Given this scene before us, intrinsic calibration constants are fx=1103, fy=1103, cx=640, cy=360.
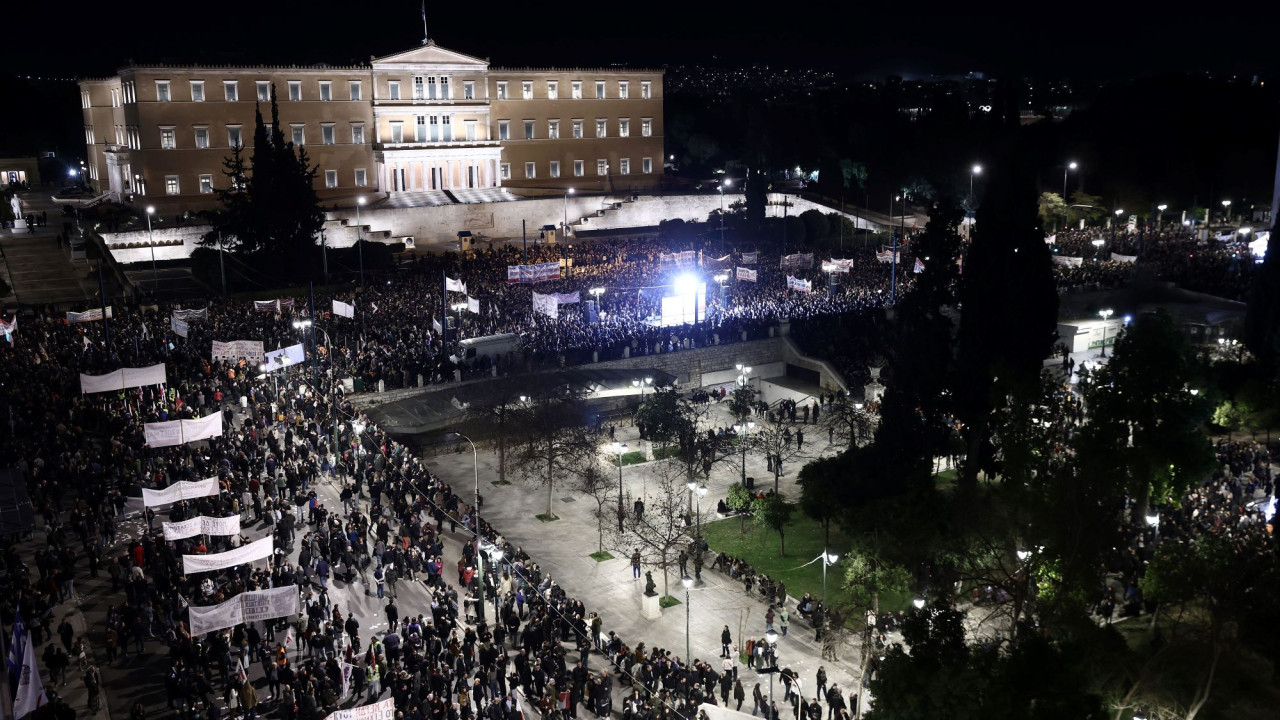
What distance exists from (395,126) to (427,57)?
15.2 feet

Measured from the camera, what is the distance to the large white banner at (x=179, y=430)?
25.2m

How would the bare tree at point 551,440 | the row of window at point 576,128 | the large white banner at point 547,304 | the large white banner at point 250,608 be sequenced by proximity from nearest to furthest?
1. the large white banner at point 250,608
2. the bare tree at point 551,440
3. the large white banner at point 547,304
4. the row of window at point 576,128

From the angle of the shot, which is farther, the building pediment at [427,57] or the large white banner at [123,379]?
the building pediment at [427,57]

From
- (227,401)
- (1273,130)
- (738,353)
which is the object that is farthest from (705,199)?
(227,401)

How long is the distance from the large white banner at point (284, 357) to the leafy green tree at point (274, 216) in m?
18.7

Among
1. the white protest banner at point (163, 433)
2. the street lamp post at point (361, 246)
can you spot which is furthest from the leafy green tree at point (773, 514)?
the street lamp post at point (361, 246)

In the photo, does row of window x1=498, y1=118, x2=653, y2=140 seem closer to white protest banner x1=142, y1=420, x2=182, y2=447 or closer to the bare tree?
the bare tree

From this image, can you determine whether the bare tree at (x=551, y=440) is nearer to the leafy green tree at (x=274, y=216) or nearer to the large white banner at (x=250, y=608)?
the large white banner at (x=250, y=608)

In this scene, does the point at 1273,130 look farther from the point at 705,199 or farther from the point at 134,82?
the point at 134,82

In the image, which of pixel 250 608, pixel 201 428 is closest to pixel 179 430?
pixel 201 428

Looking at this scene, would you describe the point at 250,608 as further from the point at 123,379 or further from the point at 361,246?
the point at 361,246

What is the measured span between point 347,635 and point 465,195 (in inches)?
1977

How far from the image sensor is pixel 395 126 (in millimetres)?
67562

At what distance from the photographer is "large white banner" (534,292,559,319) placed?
40.6m
